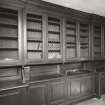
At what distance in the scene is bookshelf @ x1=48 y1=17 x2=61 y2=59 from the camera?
2996 millimetres

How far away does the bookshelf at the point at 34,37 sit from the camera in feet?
8.99

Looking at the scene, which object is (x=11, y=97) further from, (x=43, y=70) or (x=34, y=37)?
(x=34, y=37)

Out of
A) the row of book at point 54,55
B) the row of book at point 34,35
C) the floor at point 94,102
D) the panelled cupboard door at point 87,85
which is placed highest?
the row of book at point 34,35

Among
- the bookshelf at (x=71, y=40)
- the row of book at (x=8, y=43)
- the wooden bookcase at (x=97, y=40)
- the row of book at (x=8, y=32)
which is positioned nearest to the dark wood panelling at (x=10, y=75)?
the row of book at (x=8, y=43)

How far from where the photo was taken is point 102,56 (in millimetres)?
3980

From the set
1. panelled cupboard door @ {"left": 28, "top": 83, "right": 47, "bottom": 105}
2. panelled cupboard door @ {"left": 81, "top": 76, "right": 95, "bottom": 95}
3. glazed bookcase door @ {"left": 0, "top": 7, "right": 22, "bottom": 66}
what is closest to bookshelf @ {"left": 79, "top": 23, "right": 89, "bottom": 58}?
panelled cupboard door @ {"left": 81, "top": 76, "right": 95, "bottom": 95}

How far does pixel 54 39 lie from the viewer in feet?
10.0

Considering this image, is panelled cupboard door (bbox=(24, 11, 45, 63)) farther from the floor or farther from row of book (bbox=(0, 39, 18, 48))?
the floor

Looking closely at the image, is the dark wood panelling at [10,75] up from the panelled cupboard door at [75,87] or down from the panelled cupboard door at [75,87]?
up

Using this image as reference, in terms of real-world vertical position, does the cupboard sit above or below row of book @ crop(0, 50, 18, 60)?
above

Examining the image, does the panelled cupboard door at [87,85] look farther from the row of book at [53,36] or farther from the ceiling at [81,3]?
the ceiling at [81,3]

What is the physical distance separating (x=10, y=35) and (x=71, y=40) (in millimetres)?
1788

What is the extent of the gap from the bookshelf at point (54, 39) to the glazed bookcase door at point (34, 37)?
0.93 feet

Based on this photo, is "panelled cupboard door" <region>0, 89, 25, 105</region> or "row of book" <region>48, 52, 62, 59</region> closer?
"panelled cupboard door" <region>0, 89, 25, 105</region>
